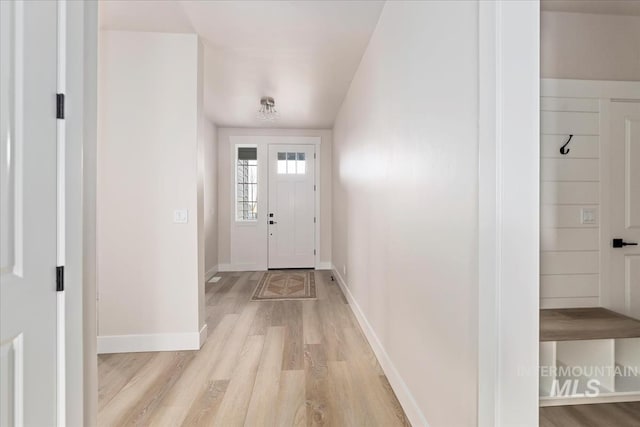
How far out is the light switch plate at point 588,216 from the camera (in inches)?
83.8

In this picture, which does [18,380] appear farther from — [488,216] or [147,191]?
[147,191]

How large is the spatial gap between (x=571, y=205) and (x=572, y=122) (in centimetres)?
59

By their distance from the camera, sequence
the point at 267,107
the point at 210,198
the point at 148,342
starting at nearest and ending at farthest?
the point at 148,342 < the point at 267,107 < the point at 210,198

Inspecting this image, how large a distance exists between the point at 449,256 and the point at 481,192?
35 centimetres

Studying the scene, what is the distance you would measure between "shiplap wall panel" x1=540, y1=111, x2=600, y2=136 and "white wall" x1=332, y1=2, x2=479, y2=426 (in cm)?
110

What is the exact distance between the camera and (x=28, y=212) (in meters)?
0.95

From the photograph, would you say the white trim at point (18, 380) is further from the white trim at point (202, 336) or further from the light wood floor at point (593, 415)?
the light wood floor at point (593, 415)

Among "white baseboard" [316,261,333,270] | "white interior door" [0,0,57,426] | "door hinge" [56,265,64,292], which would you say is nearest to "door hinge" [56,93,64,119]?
"white interior door" [0,0,57,426]

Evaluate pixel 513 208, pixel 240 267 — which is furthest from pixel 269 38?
pixel 240 267

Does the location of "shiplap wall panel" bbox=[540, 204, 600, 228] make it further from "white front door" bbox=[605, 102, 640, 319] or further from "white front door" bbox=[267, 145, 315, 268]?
"white front door" bbox=[267, 145, 315, 268]

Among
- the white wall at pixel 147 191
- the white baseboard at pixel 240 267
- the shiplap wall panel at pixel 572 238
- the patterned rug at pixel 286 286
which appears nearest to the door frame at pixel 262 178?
the white baseboard at pixel 240 267

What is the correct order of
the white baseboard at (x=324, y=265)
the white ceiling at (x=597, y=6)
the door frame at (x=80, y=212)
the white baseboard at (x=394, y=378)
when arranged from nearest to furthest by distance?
1. the door frame at (x=80, y=212)
2. the white baseboard at (x=394, y=378)
3. the white ceiling at (x=597, y=6)
4. the white baseboard at (x=324, y=265)

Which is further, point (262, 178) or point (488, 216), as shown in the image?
point (262, 178)

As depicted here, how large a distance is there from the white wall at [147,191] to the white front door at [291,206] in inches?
124
